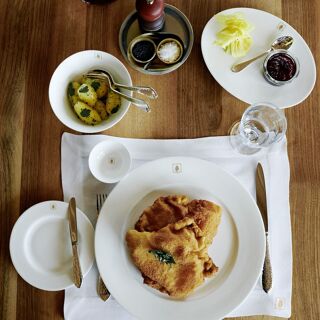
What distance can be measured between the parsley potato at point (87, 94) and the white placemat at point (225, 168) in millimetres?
91

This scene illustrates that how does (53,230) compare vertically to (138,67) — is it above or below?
below

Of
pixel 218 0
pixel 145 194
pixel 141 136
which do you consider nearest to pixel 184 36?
pixel 218 0

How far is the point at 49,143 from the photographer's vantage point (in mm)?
1055

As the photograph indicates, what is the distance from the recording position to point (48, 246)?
101 cm

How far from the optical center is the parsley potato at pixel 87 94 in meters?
0.99

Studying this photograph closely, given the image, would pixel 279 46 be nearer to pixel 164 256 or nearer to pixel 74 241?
pixel 164 256

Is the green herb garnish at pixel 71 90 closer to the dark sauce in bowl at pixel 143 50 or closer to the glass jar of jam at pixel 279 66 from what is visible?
the dark sauce in bowl at pixel 143 50

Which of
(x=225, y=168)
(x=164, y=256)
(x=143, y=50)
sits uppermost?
(x=143, y=50)

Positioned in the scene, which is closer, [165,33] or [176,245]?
[176,245]

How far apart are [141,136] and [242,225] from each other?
1.10 ft

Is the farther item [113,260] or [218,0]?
[218,0]

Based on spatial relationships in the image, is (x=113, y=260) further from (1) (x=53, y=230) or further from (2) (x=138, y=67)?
(2) (x=138, y=67)

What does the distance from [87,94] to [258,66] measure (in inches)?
17.1

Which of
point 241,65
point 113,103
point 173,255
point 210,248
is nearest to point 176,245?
point 173,255
